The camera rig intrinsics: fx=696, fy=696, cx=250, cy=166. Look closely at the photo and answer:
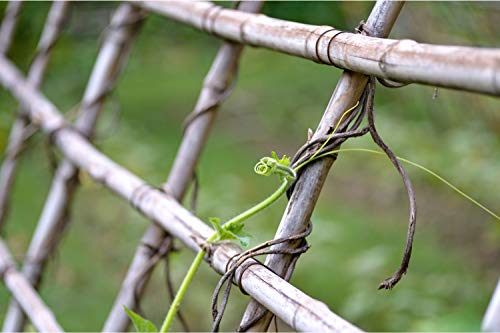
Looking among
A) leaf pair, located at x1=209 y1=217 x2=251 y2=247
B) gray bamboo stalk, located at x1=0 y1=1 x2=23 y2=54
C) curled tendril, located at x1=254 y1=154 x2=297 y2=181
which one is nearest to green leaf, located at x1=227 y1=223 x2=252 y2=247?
leaf pair, located at x1=209 y1=217 x2=251 y2=247

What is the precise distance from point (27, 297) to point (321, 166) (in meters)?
0.78

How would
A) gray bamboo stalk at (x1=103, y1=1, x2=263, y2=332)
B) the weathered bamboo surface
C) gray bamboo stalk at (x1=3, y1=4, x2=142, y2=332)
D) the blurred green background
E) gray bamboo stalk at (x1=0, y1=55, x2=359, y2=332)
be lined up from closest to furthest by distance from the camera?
the weathered bamboo surface → gray bamboo stalk at (x1=0, y1=55, x2=359, y2=332) → gray bamboo stalk at (x1=103, y1=1, x2=263, y2=332) → gray bamboo stalk at (x1=3, y1=4, x2=142, y2=332) → the blurred green background

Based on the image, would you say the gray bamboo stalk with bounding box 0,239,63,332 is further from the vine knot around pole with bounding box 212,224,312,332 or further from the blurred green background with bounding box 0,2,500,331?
the vine knot around pole with bounding box 212,224,312,332

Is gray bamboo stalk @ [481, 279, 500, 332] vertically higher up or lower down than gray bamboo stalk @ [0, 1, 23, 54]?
lower down

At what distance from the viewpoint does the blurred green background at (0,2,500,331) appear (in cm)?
198

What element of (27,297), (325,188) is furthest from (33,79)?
(325,188)

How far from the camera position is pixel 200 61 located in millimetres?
4520

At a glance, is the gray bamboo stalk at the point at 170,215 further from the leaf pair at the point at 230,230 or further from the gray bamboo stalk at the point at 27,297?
the gray bamboo stalk at the point at 27,297

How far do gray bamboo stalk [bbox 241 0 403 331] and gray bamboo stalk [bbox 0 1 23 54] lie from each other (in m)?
1.40

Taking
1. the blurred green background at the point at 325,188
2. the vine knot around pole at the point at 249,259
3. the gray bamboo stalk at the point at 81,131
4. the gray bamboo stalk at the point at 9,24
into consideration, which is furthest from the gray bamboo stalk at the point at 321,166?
the gray bamboo stalk at the point at 9,24

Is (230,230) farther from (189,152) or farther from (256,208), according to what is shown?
(189,152)

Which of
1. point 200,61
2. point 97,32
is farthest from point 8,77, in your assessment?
point 200,61

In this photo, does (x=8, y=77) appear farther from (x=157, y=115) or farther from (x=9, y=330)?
(x=157, y=115)

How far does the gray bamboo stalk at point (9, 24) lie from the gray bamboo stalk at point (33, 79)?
0.25m
